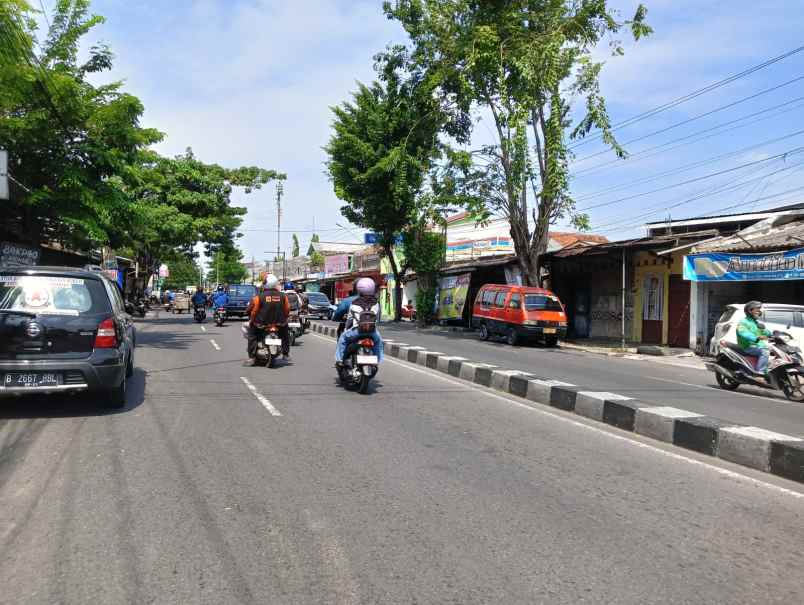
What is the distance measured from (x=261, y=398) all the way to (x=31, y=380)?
2.80m

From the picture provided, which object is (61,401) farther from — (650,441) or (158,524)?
(650,441)

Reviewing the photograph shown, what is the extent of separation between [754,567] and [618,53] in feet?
63.7

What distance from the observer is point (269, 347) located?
1211 cm

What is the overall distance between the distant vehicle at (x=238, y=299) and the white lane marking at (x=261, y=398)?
17.7 metres

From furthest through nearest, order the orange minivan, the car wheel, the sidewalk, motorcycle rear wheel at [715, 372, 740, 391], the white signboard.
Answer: the car wheel
the orange minivan
the sidewalk
the white signboard
motorcycle rear wheel at [715, 372, 740, 391]

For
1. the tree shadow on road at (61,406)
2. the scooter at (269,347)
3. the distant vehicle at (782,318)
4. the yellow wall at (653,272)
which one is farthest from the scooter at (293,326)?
the yellow wall at (653,272)

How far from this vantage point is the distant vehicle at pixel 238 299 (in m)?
27.9

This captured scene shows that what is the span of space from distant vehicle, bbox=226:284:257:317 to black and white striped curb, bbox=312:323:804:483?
60.7 feet

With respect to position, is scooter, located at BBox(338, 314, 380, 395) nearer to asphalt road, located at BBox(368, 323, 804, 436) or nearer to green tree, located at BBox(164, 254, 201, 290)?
asphalt road, located at BBox(368, 323, 804, 436)

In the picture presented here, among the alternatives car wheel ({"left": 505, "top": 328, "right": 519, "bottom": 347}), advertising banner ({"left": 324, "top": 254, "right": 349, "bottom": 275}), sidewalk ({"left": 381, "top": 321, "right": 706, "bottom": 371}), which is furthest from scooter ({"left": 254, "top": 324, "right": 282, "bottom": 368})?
advertising banner ({"left": 324, "top": 254, "right": 349, "bottom": 275})

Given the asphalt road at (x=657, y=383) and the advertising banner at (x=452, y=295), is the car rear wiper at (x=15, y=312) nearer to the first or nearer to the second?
the asphalt road at (x=657, y=383)

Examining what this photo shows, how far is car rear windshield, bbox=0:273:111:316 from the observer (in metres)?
7.09

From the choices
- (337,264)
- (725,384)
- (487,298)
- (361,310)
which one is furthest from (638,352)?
(337,264)

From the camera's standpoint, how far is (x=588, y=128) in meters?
20.1
